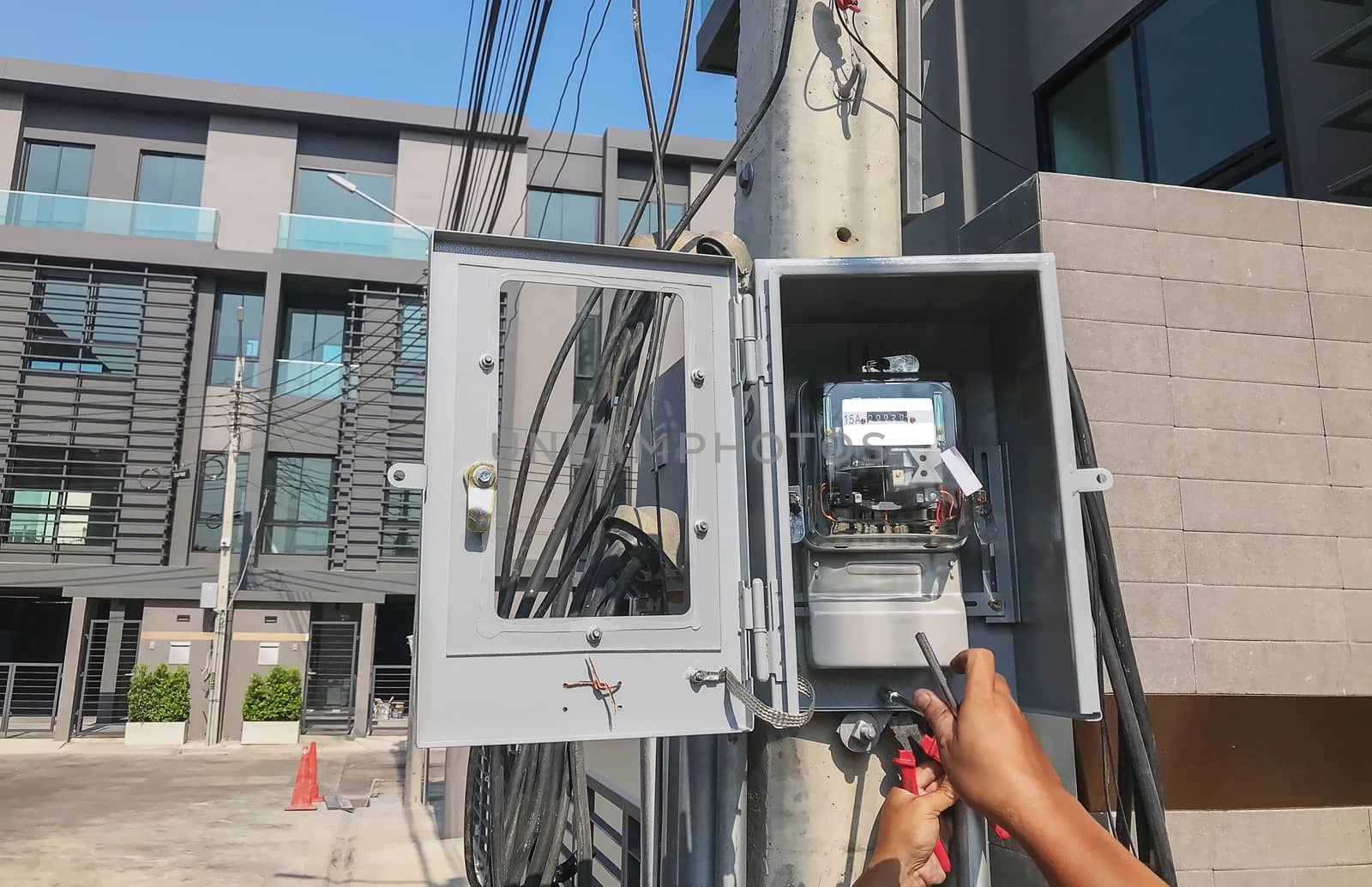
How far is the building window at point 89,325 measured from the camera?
17.5 m

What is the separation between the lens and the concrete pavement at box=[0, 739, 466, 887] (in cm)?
749

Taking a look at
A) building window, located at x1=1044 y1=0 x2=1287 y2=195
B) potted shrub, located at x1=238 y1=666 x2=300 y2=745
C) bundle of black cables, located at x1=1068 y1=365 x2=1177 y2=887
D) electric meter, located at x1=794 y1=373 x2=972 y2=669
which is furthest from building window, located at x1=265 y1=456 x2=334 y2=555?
bundle of black cables, located at x1=1068 y1=365 x2=1177 y2=887

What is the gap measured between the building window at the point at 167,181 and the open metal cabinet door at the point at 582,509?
66.0 feet

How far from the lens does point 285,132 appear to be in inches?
747

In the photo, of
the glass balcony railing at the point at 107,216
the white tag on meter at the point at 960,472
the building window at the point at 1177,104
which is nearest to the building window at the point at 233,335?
the glass balcony railing at the point at 107,216

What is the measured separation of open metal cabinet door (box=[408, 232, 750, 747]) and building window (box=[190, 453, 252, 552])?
689 inches

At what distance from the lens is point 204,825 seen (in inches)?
369

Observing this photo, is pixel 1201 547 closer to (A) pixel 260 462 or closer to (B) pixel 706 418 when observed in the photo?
(B) pixel 706 418

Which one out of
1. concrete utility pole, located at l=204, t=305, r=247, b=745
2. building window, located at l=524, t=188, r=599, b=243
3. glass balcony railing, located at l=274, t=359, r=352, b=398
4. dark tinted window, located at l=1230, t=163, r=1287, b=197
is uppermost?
building window, located at l=524, t=188, r=599, b=243

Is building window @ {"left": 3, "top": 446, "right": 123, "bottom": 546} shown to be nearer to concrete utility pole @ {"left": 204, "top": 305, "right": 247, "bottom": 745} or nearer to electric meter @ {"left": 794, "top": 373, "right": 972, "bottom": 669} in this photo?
concrete utility pole @ {"left": 204, "top": 305, "right": 247, "bottom": 745}

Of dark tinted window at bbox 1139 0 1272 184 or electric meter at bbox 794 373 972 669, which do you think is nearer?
electric meter at bbox 794 373 972 669

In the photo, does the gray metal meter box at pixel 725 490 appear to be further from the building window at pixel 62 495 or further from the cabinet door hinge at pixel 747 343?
the building window at pixel 62 495

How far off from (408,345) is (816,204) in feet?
57.0

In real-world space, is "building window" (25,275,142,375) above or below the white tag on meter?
above
